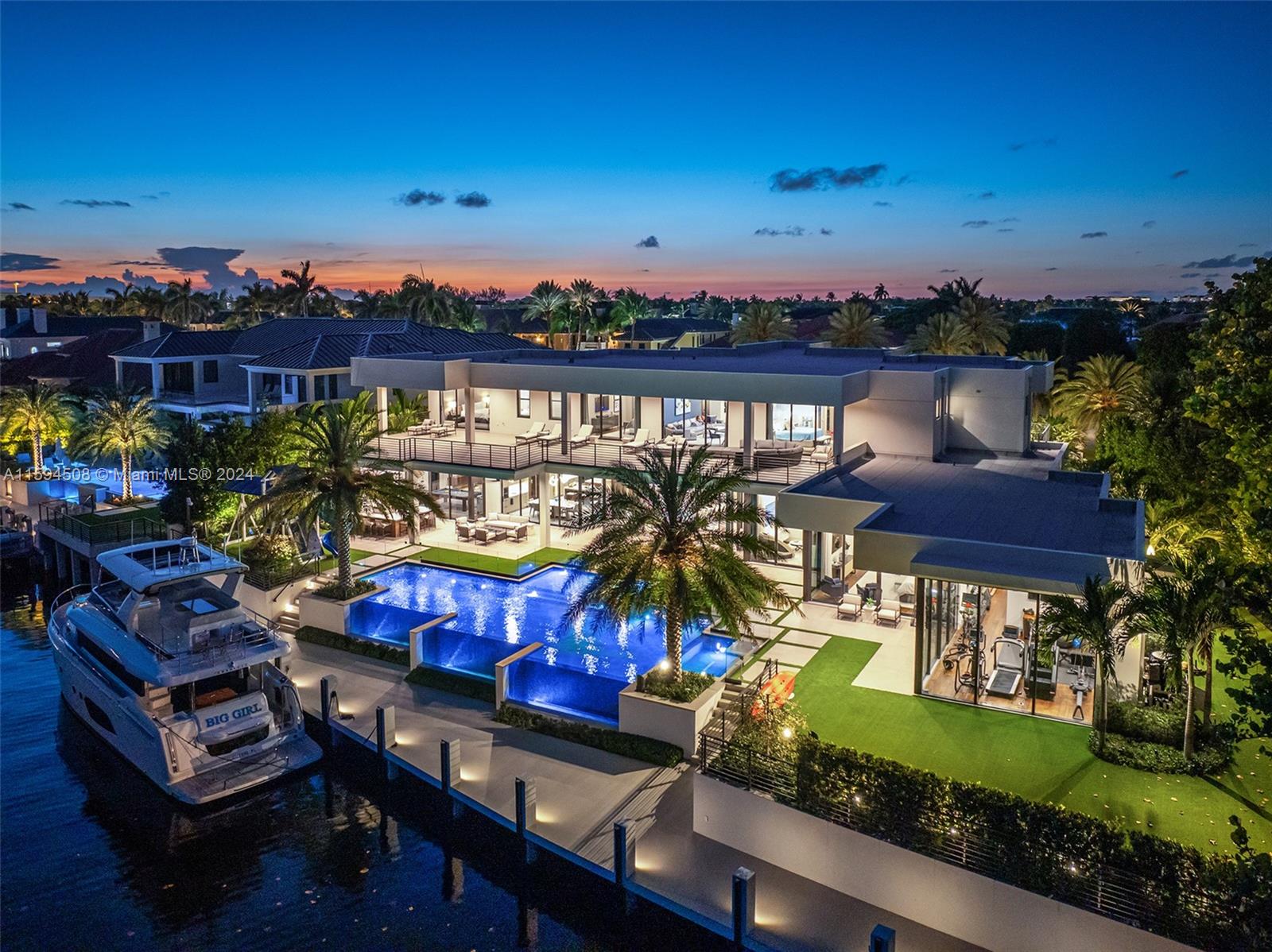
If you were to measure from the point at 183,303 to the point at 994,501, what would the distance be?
330 ft

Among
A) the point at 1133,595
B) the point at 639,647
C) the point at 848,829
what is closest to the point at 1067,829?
the point at 848,829

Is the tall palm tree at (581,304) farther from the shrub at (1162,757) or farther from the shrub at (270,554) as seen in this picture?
the shrub at (1162,757)

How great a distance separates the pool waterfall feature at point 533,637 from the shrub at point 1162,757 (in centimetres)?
749

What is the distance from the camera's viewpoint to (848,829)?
1255 cm

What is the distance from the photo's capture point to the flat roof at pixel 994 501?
18.7 metres

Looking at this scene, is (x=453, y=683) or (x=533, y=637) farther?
(x=533, y=637)

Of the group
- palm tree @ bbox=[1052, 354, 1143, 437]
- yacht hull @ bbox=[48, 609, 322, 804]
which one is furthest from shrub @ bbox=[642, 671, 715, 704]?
palm tree @ bbox=[1052, 354, 1143, 437]

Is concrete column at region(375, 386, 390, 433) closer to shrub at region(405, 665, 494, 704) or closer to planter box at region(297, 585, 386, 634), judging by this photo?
planter box at region(297, 585, 386, 634)

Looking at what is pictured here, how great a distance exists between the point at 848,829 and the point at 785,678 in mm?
5869

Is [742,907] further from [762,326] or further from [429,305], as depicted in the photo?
[429,305]

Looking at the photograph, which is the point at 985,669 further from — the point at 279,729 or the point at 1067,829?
the point at 279,729

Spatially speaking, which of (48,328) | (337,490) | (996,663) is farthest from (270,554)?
(48,328)

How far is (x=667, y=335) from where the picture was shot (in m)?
89.3

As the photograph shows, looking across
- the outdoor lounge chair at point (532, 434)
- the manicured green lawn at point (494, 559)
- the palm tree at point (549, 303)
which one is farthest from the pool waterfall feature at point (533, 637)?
the palm tree at point (549, 303)
